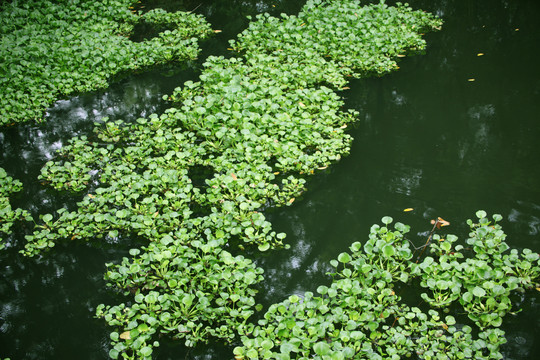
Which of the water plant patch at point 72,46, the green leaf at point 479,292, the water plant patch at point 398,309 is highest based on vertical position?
the water plant patch at point 72,46

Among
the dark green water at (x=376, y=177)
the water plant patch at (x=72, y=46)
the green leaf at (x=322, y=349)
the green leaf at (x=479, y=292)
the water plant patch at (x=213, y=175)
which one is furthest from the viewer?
the water plant patch at (x=72, y=46)

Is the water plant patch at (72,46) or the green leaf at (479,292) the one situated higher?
the water plant patch at (72,46)

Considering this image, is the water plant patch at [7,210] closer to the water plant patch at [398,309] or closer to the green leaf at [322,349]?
the water plant patch at [398,309]

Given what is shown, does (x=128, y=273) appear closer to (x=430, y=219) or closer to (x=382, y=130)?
(x=430, y=219)

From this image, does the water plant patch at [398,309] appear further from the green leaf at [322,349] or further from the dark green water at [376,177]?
the dark green water at [376,177]

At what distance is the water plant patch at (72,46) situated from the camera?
5188mm

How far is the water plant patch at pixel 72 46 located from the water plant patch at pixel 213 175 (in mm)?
974

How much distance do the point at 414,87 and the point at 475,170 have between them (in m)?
1.68

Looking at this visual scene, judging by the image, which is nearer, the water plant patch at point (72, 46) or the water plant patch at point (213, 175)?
the water plant patch at point (213, 175)

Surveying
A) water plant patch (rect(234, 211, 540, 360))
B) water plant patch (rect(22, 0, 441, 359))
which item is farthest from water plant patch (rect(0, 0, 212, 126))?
water plant patch (rect(234, 211, 540, 360))

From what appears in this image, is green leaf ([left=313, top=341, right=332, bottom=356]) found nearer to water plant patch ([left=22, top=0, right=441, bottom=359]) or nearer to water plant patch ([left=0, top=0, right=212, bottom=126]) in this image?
water plant patch ([left=22, top=0, right=441, bottom=359])

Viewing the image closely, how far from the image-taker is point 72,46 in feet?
19.1

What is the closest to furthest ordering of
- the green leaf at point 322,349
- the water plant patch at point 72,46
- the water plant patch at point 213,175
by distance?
the green leaf at point 322,349
the water plant patch at point 213,175
the water plant patch at point 72,46

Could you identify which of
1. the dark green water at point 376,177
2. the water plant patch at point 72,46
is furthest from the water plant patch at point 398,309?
the water plant patch at point 72,46
